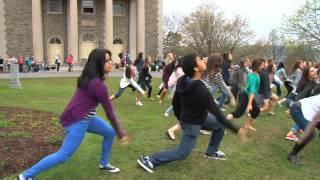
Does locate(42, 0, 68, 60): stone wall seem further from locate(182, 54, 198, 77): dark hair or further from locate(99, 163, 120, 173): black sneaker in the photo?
locate(182, 54, 198, 77): dark hair

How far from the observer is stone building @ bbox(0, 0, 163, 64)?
48.9 m

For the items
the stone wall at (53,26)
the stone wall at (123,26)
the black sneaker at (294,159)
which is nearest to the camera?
the black sneaker at (294,159)

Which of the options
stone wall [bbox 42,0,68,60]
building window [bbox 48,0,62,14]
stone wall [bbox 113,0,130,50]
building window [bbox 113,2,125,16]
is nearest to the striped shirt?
stone wall [bbox 42,0,68,60]

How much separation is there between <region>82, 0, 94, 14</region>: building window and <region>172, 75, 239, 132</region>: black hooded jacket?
46.7 meters

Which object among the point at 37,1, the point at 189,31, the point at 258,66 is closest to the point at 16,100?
the point at 258,66

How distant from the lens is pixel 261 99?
11.6 meters

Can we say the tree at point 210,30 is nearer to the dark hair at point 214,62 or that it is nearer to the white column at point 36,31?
the white column at point 36,31

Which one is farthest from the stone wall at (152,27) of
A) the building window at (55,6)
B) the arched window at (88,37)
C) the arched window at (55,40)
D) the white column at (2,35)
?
the white column at (2,35)

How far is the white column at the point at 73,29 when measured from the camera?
161 feet

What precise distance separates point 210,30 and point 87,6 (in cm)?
1639

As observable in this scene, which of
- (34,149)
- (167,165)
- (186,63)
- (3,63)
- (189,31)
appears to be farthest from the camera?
(189,31)

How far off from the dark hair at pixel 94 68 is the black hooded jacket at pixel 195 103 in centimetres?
139

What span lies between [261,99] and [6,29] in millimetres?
42197

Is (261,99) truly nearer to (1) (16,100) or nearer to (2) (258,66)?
(2) (258,66)
